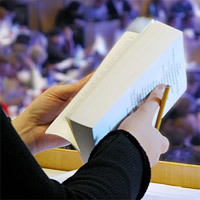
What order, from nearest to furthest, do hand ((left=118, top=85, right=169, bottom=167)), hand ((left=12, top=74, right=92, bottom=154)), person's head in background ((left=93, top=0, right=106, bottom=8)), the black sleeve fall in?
the black sleeve < hand ((left=118, top=85, right=169, bottom=167)) < hand ((left=12, top=74, right=92, bottom=154)) < person's head in background ((left=93, top=0, right=106, bottom=8))

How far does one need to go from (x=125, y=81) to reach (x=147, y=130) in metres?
0.09

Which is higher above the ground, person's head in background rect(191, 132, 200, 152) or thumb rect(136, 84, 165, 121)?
thumb rect(136, 84, 165, 121)

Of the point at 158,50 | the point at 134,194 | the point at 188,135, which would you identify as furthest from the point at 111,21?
the point at 134,194

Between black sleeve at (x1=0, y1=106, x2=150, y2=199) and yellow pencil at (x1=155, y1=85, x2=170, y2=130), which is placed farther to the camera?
yellow pencil at (x1=155, y1=85, x2=170, y2=130)

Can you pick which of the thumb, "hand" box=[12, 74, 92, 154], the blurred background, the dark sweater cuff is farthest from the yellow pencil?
the blurred background

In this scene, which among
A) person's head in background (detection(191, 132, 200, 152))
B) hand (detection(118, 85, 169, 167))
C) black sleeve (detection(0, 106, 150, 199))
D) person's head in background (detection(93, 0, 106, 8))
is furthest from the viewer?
person's head in background (detection(93, 0, 106, 8))

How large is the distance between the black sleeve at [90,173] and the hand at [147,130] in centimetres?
3

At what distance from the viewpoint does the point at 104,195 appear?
41cm

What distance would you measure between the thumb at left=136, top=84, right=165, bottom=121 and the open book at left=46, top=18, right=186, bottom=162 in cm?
1

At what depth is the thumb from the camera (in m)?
0.54

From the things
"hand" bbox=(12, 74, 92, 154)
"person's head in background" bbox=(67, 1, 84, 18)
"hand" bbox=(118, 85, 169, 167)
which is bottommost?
"hand" bbox=(12, 74, 92, 154)

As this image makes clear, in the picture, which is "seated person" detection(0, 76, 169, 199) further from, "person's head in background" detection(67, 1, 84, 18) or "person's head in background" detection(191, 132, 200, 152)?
"person's head in background" detection(67, 1, 84, 18)

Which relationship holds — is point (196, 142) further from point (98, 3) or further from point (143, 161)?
point (143, 161)

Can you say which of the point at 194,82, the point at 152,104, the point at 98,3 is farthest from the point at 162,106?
the point at 98,3
